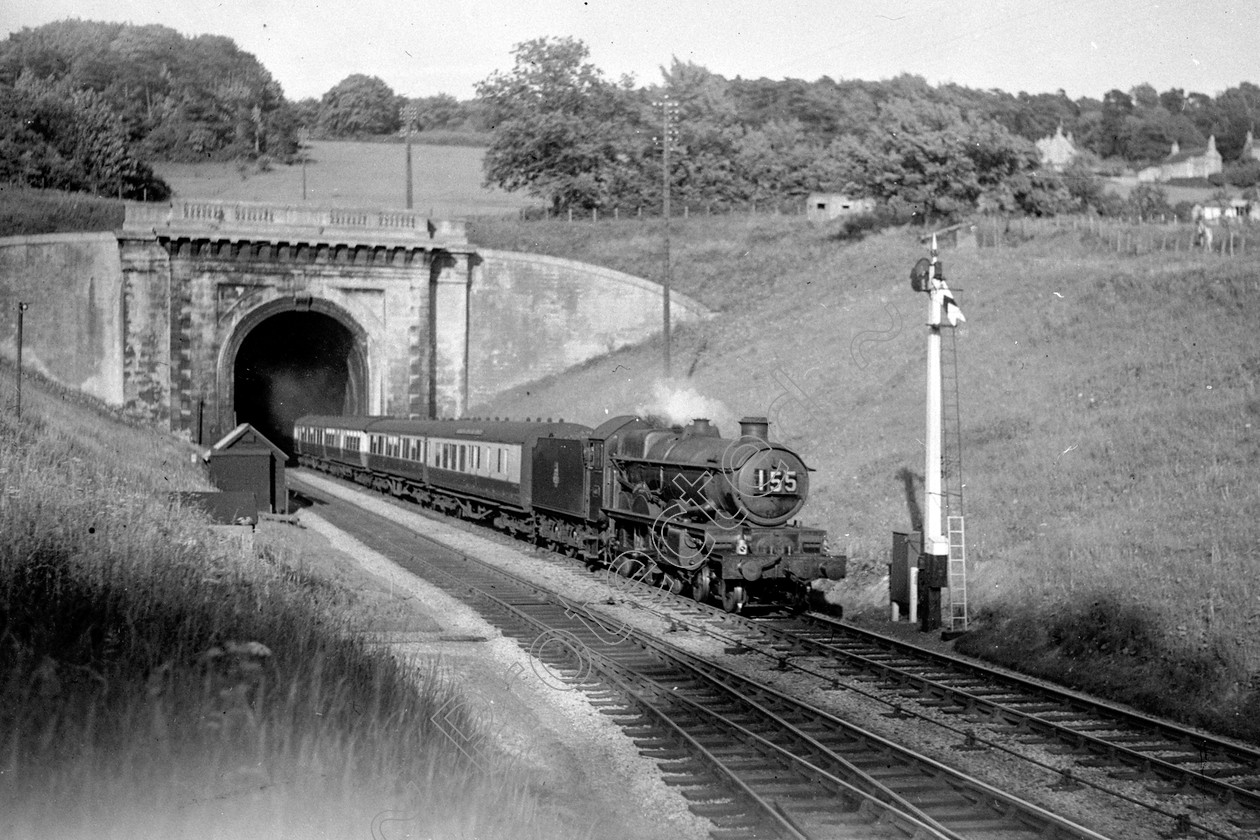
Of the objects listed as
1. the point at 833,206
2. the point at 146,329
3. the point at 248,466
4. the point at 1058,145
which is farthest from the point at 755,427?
the point at 1058,145

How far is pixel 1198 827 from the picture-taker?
27.6ft

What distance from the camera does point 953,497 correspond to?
74.2ft

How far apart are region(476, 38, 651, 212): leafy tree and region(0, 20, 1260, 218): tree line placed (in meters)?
0.09

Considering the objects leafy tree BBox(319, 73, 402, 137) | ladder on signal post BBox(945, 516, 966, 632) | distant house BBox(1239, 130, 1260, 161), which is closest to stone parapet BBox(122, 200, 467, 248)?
leafy tree BBox(319, 73, 402, 137)

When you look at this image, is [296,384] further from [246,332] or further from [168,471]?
[168,471]

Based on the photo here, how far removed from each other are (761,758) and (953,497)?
1353cm

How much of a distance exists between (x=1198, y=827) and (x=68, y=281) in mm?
44046

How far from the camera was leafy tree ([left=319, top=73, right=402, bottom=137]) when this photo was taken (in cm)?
6650

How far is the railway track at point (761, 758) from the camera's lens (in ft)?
27.9

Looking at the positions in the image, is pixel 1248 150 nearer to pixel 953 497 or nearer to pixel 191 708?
pixel 953 497

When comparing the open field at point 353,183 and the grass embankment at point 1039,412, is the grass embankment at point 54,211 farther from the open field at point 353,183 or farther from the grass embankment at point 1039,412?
the grass embankment at point 1039,412

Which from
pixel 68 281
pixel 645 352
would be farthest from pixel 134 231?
pixel 645 352

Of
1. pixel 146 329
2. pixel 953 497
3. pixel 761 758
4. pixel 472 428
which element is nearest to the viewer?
pixel 761 758

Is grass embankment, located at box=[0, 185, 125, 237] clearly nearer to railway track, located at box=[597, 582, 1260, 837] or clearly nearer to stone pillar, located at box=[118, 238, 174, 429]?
stone pillar, located at box=[118, 238, 174, 429]
